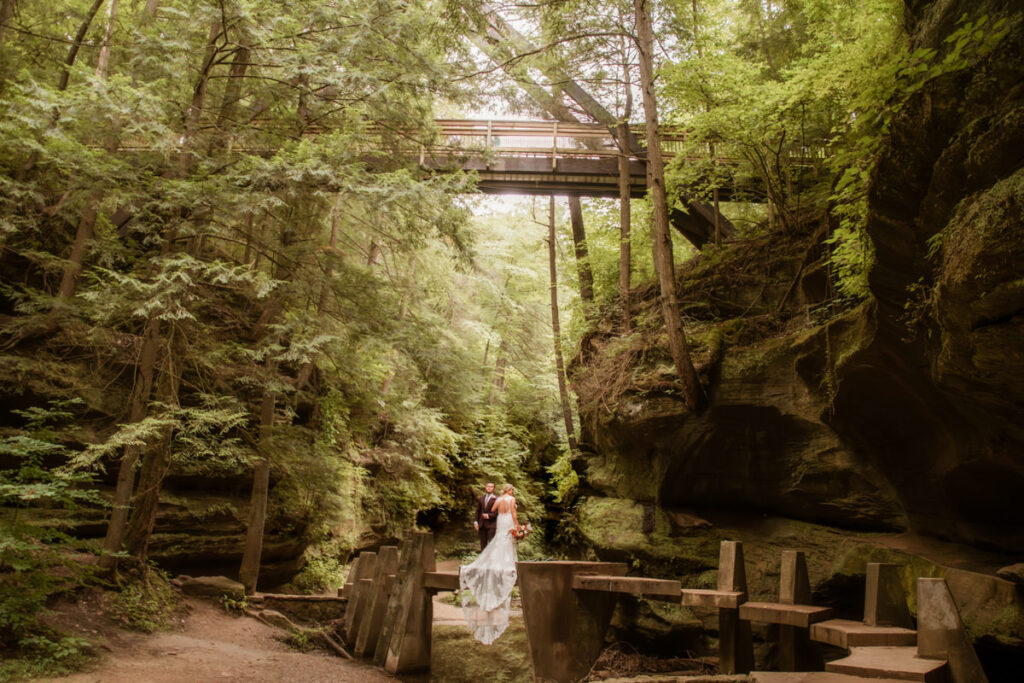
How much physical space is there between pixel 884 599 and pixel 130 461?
9.17m

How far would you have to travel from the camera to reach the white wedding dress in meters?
7.91

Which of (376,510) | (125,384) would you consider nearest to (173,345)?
(125,384)

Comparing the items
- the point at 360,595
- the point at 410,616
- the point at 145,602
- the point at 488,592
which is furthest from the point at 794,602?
the point at 145,602

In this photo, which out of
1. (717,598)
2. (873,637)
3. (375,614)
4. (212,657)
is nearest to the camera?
(873,637)

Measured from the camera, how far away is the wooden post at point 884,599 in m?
5.04

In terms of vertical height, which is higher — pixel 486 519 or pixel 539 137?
pixel 539 137

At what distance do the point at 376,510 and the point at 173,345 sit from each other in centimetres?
825

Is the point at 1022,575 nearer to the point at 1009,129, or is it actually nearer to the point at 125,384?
the point at 1009,129

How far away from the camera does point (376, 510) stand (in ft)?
52.7

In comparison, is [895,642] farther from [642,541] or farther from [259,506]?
[259,506]

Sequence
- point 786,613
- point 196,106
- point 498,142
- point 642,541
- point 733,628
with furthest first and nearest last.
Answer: point 498,142, point 642,541, point 196,106, point 733,628, point 786,613

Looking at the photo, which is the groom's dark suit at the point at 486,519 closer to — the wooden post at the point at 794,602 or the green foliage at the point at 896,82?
the wooden post at the point at 794,602

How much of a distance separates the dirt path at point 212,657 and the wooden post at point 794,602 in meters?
4.98

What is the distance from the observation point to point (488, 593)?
26.1 ft
